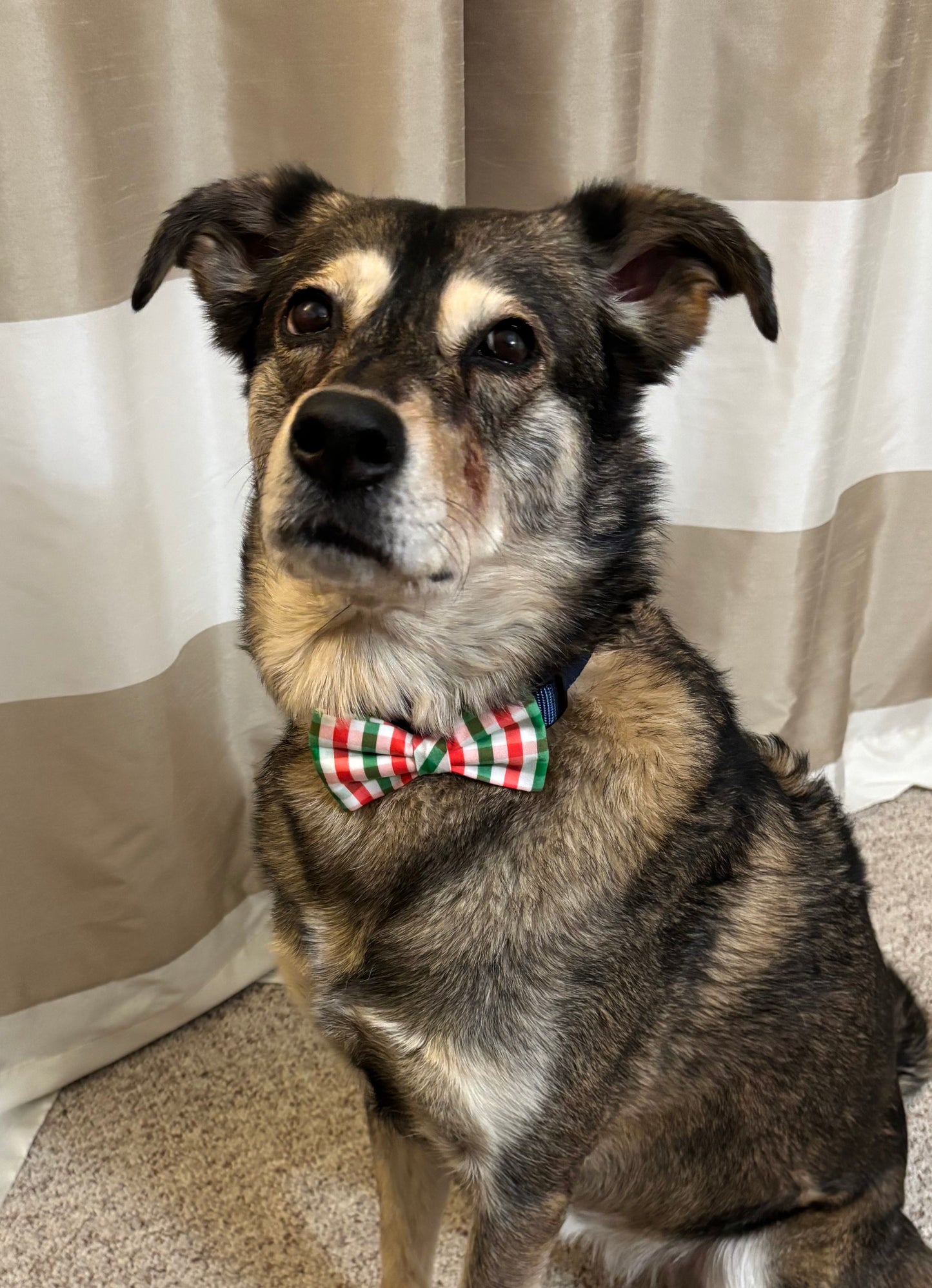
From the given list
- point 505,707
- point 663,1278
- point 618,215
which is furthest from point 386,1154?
point 618,215

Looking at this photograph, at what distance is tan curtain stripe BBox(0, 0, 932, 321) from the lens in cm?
135

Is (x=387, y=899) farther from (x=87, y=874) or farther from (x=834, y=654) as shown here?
(x=834, y=654)

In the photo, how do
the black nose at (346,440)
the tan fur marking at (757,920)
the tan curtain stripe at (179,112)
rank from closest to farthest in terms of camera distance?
the black nose at (346,440)
the tan fur marking at (757,920)
the tan curtain stripe at (179,112)

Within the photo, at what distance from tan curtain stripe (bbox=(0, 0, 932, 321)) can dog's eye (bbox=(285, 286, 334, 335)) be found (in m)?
0.38

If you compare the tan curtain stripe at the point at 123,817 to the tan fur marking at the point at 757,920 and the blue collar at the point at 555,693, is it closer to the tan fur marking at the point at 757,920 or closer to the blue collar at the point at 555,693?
the blue collar at the point at 555,693

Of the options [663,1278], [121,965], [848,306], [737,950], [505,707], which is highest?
[848,306]

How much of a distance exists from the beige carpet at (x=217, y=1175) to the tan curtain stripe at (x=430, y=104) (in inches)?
48.1

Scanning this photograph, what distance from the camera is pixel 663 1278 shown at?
1.51 metres

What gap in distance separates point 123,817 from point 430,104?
44.2 inches

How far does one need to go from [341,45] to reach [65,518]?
716mm

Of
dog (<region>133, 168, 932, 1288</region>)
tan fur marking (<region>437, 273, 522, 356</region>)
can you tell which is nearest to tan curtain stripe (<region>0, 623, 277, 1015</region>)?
dog (<region>133, 168, 932, 1288</region>)

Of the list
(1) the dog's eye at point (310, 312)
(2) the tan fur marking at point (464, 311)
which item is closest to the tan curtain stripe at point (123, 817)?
(1) the dog's eye at point (310, 312)

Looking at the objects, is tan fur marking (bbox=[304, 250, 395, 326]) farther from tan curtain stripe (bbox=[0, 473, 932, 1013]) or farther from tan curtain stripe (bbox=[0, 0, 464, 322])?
tan curtain stripe (bbox=[0, 473, 932, 1013])

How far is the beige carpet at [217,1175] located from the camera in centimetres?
159
